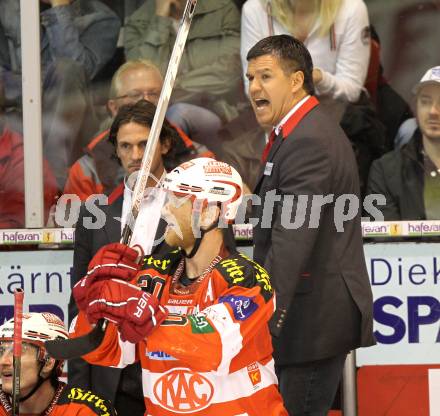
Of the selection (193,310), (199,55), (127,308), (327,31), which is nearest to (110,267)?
(127,308)

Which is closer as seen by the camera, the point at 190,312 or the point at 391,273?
the point at 190,312

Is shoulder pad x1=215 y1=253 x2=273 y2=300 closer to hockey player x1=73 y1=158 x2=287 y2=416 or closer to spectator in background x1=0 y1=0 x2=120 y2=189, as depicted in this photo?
hockey player x1=73 y1=158 x2=287 y2=416

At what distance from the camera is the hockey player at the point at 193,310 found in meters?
2.93

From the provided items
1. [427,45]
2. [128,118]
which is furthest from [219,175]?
[427,45]

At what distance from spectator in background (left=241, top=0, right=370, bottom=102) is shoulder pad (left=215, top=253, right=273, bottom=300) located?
206cm

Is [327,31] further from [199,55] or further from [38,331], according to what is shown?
[38,331]

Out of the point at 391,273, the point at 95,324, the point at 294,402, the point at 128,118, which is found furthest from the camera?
the point at 391,273

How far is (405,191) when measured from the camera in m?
5.06

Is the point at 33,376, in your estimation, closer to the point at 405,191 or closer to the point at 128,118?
the point at 128,118

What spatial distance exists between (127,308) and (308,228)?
101 cm

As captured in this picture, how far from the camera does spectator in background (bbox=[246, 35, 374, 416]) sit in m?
3.79

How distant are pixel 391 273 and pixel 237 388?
6.16 ft

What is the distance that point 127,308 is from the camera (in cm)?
288

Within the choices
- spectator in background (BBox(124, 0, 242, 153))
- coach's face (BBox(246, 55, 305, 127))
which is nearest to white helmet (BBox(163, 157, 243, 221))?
coach's face (BBox(246, 55, 305, 127))
